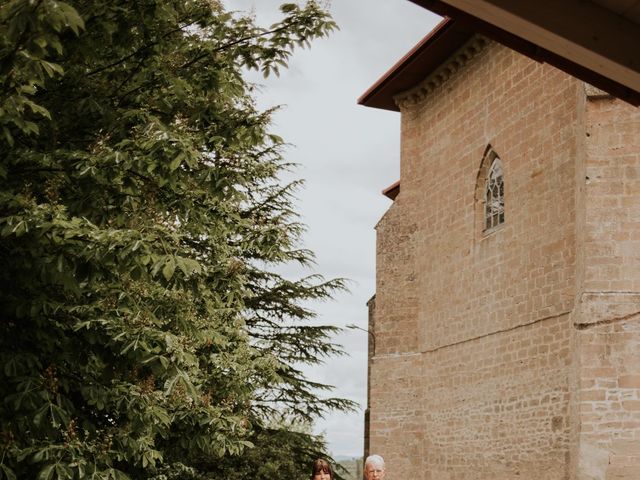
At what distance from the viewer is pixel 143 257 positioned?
22.7 feet

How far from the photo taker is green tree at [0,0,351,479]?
709cm

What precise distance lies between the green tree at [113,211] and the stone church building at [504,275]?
5583mm

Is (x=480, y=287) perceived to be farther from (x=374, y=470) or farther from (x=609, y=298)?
(x=374, y=470)

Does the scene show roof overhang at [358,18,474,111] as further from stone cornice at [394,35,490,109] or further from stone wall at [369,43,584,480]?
stone wall at [369,43,584,480]

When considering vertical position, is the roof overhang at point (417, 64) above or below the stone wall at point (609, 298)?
above

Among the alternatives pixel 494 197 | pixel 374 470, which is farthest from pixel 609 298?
pixel 374 470

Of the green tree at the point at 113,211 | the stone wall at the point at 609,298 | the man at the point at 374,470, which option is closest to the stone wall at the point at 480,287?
the stone wall at the point at 609,298

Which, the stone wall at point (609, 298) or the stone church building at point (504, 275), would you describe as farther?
the stone church building at point (504, 275)

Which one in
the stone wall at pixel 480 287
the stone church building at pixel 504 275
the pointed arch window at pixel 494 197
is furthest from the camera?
the pointed arch window at pixel 494 197

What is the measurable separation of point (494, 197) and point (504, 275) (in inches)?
68.2

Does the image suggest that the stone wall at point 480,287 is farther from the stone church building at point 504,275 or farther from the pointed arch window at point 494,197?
the pointed arch window at point 494,197

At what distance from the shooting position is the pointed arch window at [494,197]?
53.8 feet

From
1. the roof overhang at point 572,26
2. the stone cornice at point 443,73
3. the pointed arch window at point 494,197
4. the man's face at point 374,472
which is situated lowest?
the man's face at point 374,472

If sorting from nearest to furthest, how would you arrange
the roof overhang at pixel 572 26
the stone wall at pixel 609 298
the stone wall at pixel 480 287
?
the roof overhang at pixel 572 26 < the stone wall at pixel 609 298 < the stone wall at pixel 480 287
